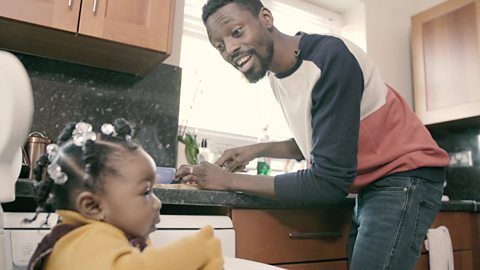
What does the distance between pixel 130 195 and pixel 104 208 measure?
1.8 inches

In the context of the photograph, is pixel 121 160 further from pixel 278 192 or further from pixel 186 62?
pixel 186 62

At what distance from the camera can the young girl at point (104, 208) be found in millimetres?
577

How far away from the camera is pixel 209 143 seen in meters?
2.04

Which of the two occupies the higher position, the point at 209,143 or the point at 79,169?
the point at 209,143

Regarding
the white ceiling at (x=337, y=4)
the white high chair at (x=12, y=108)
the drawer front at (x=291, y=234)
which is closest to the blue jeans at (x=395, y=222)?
the drawer front at (x=291, y=234)

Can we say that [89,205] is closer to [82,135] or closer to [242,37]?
[82,135]

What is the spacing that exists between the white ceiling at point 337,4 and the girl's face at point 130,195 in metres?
2.21

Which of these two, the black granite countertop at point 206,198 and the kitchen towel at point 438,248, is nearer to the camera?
the black granite countertop at point 206,198

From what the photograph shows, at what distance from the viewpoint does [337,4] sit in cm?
263

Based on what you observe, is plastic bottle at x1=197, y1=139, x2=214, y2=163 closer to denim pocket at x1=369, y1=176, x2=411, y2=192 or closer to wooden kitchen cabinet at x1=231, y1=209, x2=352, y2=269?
wooden kitchen cabinet at x1=231, y1=209, x2=352, y2=269

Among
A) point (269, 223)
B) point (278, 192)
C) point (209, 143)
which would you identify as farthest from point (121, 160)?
point (209, 143)

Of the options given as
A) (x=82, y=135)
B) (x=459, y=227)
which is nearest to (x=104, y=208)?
(x=82, y=135)

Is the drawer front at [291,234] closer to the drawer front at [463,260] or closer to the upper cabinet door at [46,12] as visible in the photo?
the drawer front at [463,260]

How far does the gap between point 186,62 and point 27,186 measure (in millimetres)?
1318
